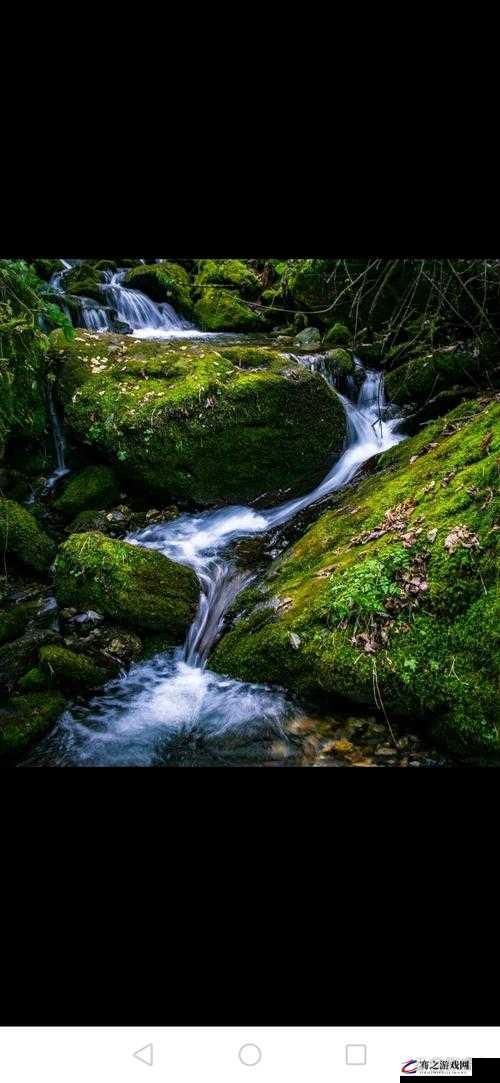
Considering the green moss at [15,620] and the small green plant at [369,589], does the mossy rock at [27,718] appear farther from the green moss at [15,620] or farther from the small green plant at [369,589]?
the small green plant at [369,589]

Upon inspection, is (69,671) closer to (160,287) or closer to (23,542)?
(23,542)

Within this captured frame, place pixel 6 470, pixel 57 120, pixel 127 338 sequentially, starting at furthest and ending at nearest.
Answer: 1. pixel 127 338
2. pixel 6 470
3. pixel 57 120

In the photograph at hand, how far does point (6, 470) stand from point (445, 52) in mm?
7344

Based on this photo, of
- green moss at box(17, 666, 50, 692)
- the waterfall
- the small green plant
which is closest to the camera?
the small green plant

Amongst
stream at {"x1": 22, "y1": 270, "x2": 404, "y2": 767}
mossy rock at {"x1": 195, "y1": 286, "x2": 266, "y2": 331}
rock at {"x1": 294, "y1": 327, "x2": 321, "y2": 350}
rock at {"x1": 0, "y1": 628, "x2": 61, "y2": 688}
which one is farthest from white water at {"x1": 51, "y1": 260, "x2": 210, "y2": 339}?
rock at {"x1": 0, "y1": 628, "x2": 61, "y2": 688}

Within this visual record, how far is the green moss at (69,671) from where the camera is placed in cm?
453

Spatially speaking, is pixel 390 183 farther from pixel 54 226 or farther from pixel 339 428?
pixel 339 428

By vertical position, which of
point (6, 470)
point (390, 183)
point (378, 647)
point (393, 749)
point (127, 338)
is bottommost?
point (393, 749)

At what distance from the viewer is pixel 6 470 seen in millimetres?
7539

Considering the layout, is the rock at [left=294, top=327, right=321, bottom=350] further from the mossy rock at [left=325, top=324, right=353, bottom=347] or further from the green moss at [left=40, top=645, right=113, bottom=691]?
the green moss at [left=40, top=645, right=113, bottom=691]

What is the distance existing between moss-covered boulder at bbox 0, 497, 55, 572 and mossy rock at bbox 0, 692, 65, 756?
6.65 feet

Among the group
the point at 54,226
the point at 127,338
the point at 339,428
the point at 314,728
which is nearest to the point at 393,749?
the point at 314,728

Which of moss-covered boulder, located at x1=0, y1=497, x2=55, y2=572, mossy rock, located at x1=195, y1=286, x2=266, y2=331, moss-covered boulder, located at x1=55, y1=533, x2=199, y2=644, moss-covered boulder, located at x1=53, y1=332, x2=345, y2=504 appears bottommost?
moss-covered boulder, located at x1=55, y1=533, x2=199, y2=644

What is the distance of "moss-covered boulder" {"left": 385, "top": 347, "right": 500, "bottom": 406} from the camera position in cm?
713
